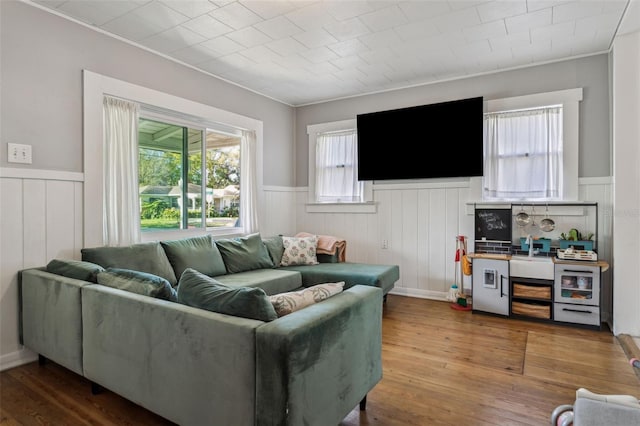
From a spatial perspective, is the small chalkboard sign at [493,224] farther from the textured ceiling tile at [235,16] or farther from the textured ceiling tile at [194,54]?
the textured ceiling tile at [194,54]

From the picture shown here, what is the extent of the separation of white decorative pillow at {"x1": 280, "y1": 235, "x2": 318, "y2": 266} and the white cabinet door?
68.6 inches

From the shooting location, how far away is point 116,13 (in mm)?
2717

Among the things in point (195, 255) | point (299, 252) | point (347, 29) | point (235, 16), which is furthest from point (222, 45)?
point (299, 252)

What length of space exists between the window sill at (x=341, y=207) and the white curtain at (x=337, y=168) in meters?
0.07

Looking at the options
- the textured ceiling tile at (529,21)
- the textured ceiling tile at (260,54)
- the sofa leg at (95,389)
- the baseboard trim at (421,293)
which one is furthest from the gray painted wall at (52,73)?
the baseboard trim at (421,293)

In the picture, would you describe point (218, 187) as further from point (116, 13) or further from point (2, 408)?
point (2, 408)

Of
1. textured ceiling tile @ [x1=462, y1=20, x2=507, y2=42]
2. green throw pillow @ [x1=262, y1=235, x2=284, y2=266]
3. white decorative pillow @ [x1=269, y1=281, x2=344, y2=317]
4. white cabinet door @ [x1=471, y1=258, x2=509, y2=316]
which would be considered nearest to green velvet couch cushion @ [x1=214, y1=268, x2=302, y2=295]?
green throw pillow @ [x1=262, y1=235, x2=284, y2=266]

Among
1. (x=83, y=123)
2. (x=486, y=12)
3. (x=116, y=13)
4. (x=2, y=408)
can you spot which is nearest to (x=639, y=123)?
(x=486, y=12)

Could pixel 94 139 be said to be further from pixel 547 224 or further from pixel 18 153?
pixel 547 224

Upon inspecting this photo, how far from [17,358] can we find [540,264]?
4.38 metres

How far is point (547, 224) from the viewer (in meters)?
3.63

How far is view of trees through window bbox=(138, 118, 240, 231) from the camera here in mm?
3500

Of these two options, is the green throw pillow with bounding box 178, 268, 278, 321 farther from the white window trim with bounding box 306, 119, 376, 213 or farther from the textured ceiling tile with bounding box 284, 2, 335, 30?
the white window trim with bounding box 306, 119, 376, 213

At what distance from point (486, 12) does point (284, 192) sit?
323 cm
